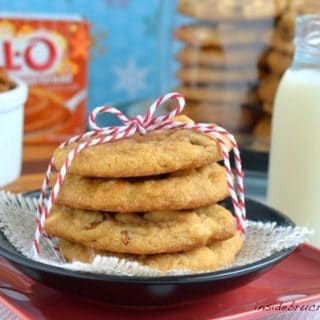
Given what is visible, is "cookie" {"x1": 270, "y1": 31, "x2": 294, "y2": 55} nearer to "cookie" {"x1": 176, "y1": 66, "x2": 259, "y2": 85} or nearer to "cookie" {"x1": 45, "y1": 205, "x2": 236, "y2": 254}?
"cookie" {"x1": 176, "y1": 66, "x2": 259, "y2": 85}

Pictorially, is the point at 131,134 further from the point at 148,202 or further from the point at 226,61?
the point at 226,61

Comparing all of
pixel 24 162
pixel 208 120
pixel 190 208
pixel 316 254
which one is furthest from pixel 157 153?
pixel 24 162

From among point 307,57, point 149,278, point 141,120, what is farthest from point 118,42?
point 149,278

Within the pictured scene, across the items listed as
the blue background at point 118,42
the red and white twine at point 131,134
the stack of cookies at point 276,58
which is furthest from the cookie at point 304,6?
the red and white twine at point 131,134

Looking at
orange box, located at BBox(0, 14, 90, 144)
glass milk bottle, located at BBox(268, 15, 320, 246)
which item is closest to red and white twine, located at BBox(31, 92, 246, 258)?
glass milk bottle, located at BBox(268, 15, 320, 246)

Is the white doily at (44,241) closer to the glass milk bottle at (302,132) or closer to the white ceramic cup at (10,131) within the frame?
the glass milk bottle at (302,132)

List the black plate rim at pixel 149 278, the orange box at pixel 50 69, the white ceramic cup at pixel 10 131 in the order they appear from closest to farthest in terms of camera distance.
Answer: the black plate rim at pixel 149 278, the white ceramic cup at pixel 10 131, the orange box at pixel 50 69
